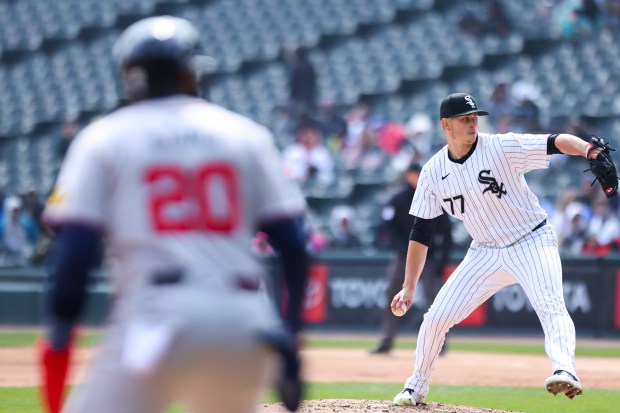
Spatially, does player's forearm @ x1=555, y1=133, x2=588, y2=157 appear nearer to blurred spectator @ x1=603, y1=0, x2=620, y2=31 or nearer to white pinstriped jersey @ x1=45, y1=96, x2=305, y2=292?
white pinstriped jersey @ x1=45, y1=96, x2=305, y2=292

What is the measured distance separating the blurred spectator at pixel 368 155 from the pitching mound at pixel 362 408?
10761 millimetres

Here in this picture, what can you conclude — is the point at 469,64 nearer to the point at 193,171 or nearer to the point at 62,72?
the point at 62,72

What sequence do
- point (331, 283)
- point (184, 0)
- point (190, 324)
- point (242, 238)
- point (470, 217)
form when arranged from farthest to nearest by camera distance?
point (184, 0) → point (331, 283) → point (470, 217) → point (242, 238) → point (190, 324)

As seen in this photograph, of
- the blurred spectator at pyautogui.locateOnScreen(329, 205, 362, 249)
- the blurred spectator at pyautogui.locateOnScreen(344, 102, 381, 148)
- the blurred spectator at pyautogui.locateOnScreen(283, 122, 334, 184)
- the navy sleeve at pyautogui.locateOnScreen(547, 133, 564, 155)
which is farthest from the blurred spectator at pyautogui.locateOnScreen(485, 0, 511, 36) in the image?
the navy sleeve at pyautogui.locateOnScreen(547, 133, 564, 155)

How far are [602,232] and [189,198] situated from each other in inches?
496

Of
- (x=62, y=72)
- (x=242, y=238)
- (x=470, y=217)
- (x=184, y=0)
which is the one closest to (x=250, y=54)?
(x=184, y=0)

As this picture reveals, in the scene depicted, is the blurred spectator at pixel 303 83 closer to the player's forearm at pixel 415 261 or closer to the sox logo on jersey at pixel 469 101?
the sox logo on jersey at pixel 469 101

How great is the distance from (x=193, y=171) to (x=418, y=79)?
17424mm

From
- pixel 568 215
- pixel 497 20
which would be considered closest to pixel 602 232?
pixel 568 215

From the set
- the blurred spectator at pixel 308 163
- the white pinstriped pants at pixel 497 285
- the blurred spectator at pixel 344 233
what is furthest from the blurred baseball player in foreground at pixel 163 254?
the blurred spectator at pixel 308 163

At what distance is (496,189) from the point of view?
7156 millimetres

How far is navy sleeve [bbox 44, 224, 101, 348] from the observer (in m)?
3.11

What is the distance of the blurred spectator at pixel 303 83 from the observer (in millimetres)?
19641

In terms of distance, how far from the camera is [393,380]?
9.93m
